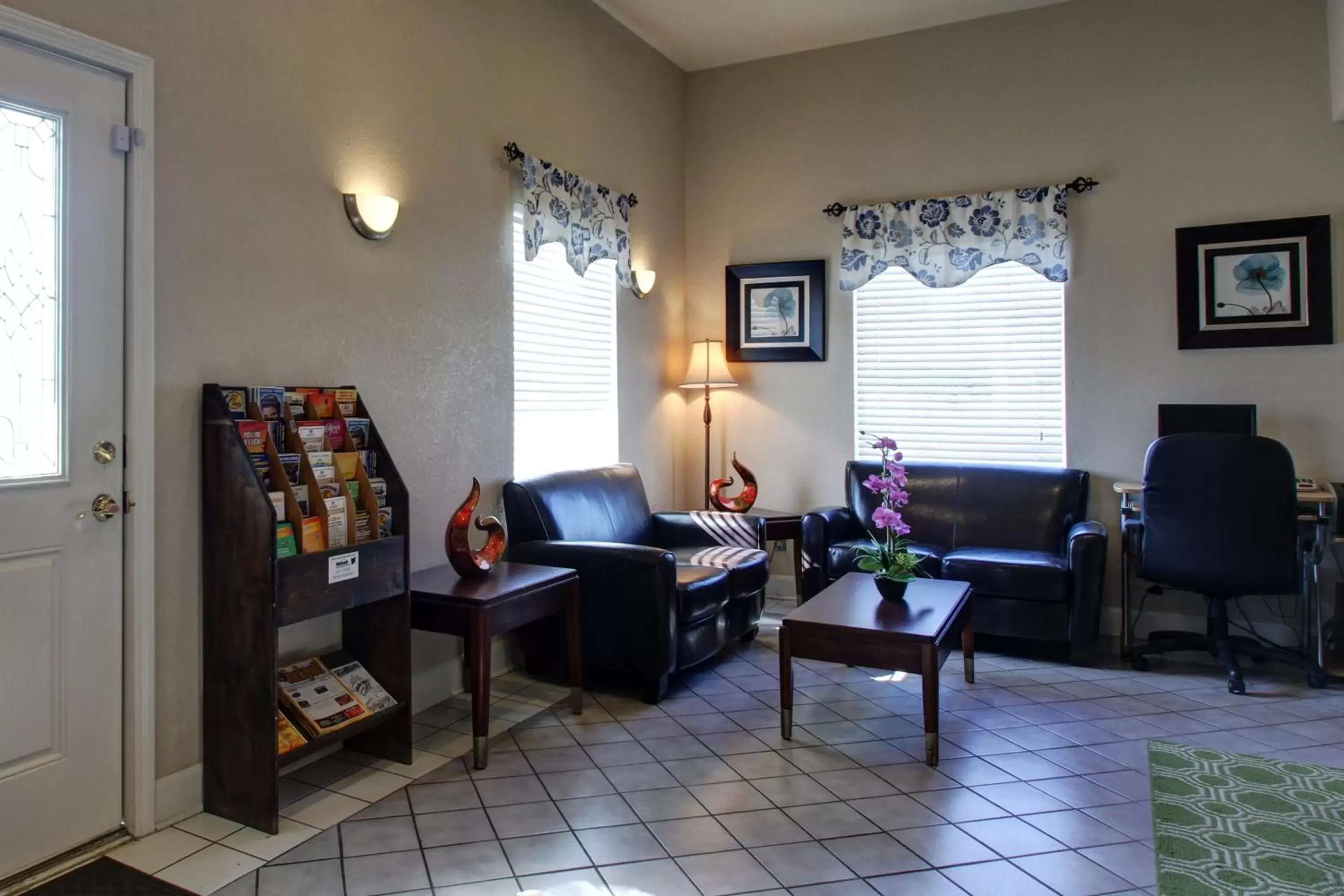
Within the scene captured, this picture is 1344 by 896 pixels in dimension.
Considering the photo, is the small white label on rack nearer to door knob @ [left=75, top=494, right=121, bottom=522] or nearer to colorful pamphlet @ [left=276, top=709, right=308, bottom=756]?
colorful pamphlet @ [left=276, top=709, right=308, bottom=756]

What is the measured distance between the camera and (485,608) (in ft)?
9.32

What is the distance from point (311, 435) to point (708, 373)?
2834 mm

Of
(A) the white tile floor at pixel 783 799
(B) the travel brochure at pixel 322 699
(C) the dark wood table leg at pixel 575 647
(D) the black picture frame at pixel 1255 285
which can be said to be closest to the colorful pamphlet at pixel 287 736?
(B) the travel brochure at pixel 322 699

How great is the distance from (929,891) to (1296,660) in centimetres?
256

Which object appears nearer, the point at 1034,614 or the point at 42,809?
the point at 42,809

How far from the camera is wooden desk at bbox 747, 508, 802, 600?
455cm

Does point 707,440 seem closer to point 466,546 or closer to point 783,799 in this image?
point 466,546

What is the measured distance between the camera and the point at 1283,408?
4.19 meters

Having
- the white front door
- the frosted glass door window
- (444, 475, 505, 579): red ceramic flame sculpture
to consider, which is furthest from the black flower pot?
the frosted glass door window

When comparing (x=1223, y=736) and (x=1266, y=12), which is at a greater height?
(x=1266, y=12)

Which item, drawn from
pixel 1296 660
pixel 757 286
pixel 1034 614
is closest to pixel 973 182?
pixel 757 286

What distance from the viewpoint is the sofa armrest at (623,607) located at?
344 centimetres

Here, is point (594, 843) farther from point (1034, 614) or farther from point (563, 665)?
point (1034, 614)

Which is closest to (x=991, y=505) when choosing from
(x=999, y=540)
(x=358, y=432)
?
(x=999, y=540)
